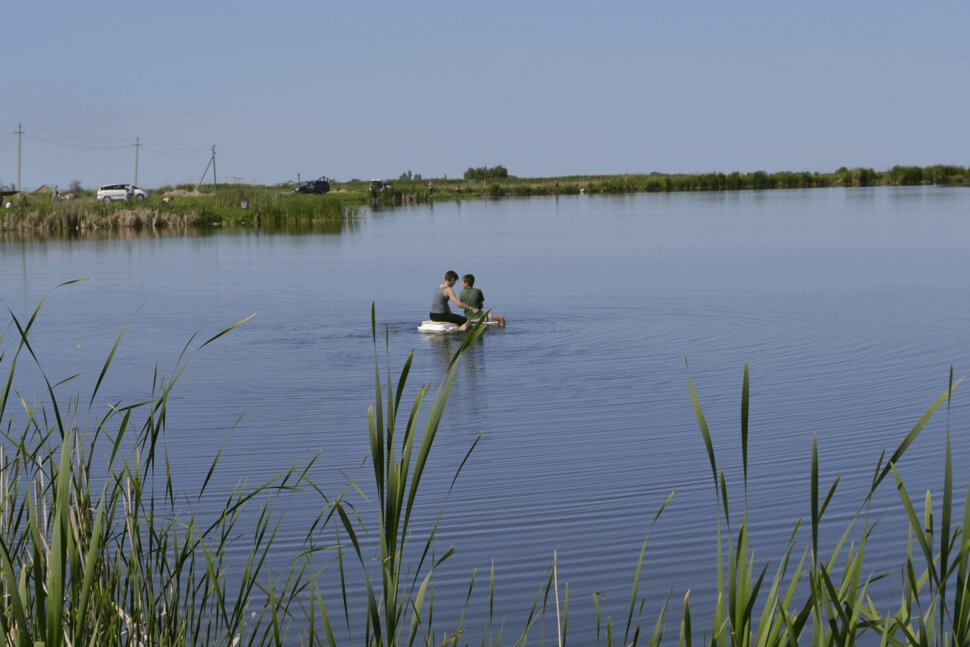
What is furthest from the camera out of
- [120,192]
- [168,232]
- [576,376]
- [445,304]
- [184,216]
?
[120,192]

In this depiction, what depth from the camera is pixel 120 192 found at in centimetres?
8081

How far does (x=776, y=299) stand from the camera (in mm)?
24297

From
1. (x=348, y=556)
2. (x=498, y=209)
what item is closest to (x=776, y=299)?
(x=348, y=556)

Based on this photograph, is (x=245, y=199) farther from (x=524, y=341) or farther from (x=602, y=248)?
(x=524, y=341)

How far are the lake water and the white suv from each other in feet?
137

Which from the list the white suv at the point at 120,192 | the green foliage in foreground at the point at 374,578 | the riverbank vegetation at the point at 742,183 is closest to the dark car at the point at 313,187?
the riverbank vegetation at the point at 742,183

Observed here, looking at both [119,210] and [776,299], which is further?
[119,210]

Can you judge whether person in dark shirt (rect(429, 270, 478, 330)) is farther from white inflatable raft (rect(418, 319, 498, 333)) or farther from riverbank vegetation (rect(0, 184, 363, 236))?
riverbank vegetation (rect(0, 184, 363, 236))

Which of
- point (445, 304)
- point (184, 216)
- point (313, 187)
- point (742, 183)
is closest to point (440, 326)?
point (445, 304)

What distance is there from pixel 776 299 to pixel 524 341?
6839 mm

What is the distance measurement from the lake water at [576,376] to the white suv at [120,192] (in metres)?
41.9

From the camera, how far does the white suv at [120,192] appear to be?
8006cm

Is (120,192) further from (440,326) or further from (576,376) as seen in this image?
(576,376)

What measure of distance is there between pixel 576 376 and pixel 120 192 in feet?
229
